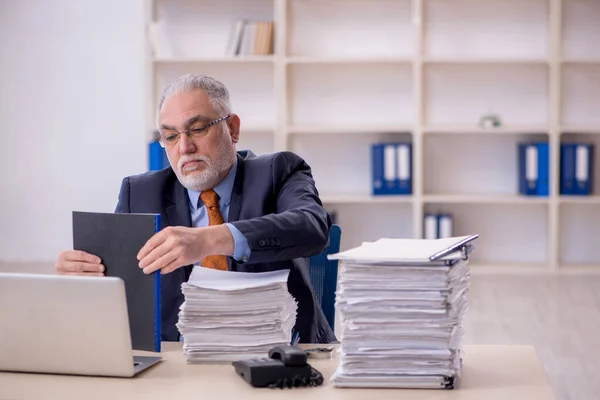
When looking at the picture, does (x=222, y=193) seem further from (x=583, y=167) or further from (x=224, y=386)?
(x=583, y=167)

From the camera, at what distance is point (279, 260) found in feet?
7.11

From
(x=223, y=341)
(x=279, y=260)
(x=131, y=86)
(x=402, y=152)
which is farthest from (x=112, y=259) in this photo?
(x=131, y=86)

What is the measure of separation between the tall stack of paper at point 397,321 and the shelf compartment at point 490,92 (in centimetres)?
494

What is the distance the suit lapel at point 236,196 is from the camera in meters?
2.37

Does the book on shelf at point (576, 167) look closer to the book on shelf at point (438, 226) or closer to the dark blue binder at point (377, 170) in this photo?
the book on shelf at point (438, 226)

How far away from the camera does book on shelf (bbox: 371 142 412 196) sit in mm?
6270

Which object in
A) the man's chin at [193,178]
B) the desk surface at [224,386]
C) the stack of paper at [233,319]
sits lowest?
the desk surface at [224,386]

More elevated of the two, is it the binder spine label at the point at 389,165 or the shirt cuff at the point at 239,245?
the binder spine label at the point at 389,165

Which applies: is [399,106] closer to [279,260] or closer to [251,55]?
[251,55]

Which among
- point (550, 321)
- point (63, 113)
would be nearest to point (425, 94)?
point (550, 321)

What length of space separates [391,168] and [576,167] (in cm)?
124

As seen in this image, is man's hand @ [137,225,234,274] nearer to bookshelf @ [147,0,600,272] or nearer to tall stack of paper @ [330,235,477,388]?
tall stack of paper @ [330,235,477,388]

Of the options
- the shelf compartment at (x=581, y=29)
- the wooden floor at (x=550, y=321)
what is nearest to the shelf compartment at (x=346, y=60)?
the shelf compartment at (x=581, y=29)

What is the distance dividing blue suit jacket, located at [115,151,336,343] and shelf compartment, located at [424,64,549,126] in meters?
4.08
